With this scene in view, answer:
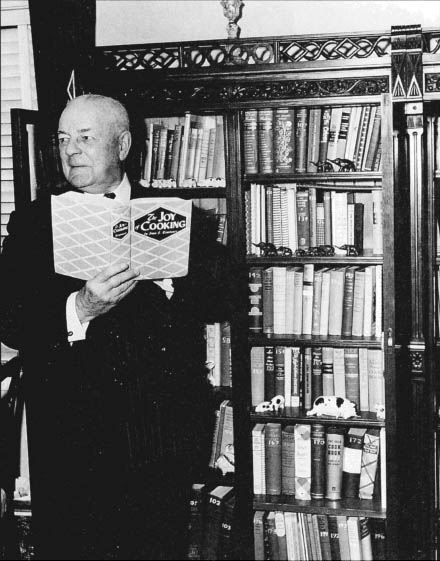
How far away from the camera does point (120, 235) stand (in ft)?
7.06

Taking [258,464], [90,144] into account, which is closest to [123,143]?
[90,144]

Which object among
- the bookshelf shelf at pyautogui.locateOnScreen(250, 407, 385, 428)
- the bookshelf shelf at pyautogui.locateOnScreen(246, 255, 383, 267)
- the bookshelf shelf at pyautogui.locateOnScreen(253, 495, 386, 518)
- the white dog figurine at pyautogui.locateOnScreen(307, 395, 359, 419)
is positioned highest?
the bookshelf shelf at pyautogui.locateOnScreen(246, 255, 383, 267)

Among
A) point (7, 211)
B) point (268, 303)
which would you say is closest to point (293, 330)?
point (268, 303)

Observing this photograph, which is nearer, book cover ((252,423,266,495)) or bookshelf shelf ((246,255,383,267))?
bookshelf shelf ((246,255,383,267))

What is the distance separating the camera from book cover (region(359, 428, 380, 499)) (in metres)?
2.81

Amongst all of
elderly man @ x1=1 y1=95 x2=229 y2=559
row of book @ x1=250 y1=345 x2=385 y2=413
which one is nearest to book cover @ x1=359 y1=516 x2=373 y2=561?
row of book @ x1=250 y1=345 x2=385 y2=413

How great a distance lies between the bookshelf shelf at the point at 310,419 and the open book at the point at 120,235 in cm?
88

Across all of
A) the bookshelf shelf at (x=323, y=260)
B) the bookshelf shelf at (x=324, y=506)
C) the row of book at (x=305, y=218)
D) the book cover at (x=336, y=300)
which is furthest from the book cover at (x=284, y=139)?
the bookshelf shelf at (x=324, y=506)

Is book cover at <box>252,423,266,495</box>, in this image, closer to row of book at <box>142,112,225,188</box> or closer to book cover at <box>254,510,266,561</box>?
book cover at <box>254,510,266,561</box>

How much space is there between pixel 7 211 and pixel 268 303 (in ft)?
4.35

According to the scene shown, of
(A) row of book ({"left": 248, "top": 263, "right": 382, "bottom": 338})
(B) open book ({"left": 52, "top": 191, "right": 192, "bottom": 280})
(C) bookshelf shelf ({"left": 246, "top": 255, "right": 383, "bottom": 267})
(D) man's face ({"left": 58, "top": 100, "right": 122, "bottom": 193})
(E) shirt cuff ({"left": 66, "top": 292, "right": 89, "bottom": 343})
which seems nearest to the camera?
(B) open book ({"left": 52, "top": 191, "right": 192, "bottom": 280})

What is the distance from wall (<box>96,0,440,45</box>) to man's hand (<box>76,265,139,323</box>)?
1353 millimetres

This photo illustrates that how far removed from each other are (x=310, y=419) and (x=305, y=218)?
82 cm

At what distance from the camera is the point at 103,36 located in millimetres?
3096
